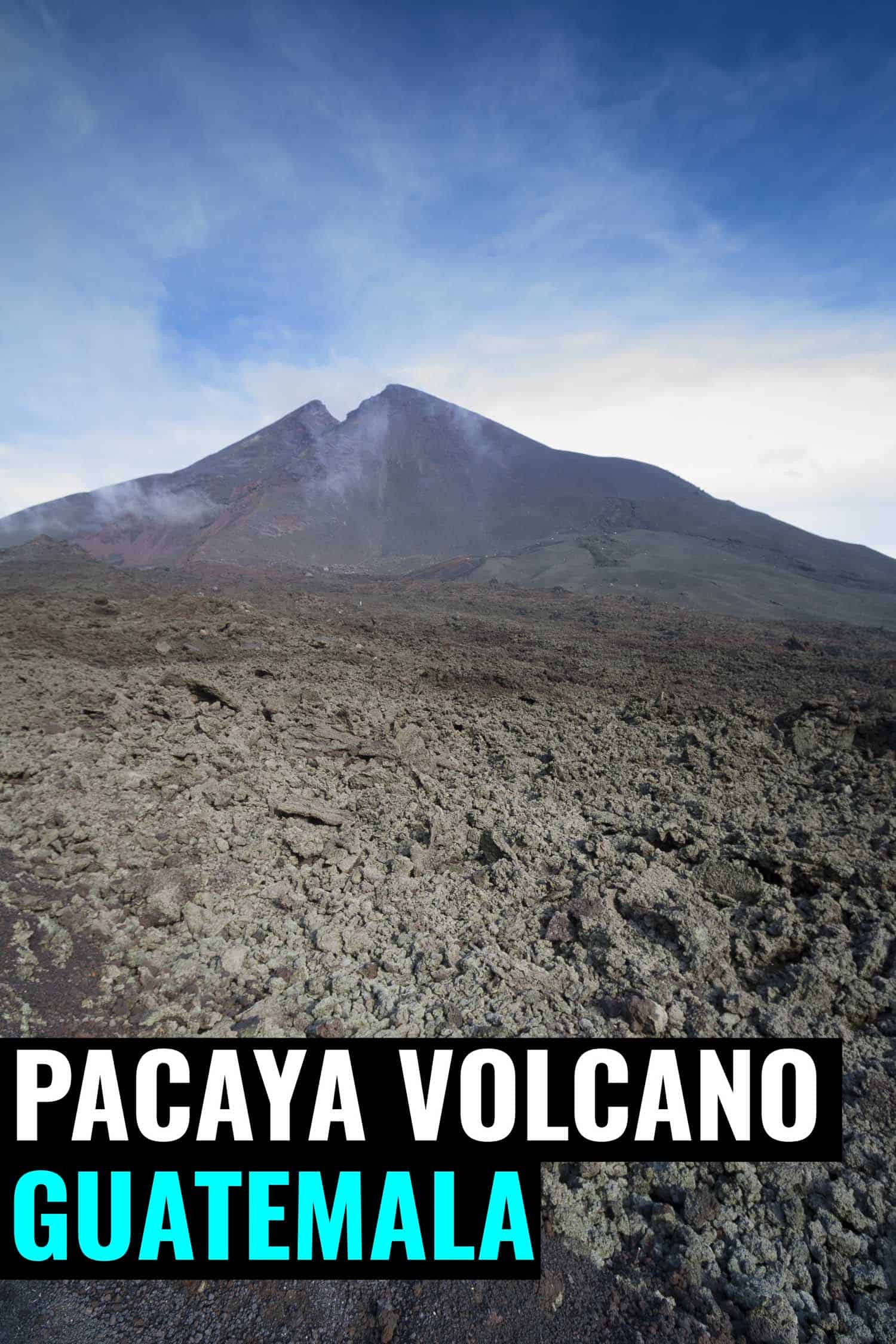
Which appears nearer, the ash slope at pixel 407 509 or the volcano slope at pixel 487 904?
the volcano slope at pixel 487 904

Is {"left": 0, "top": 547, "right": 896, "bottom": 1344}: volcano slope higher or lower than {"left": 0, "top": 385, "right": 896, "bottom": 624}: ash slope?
lower

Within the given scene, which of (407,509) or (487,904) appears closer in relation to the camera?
(487,904)

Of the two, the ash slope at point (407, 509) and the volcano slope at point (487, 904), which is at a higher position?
the ash slope at point (407, 509)

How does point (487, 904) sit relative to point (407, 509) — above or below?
below

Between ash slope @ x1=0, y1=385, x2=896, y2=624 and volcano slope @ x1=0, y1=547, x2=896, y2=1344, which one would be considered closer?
volcano slope @ x1=0, y1=547, x2=896, y2=1344

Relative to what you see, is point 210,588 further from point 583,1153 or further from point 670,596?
point 583,1153
